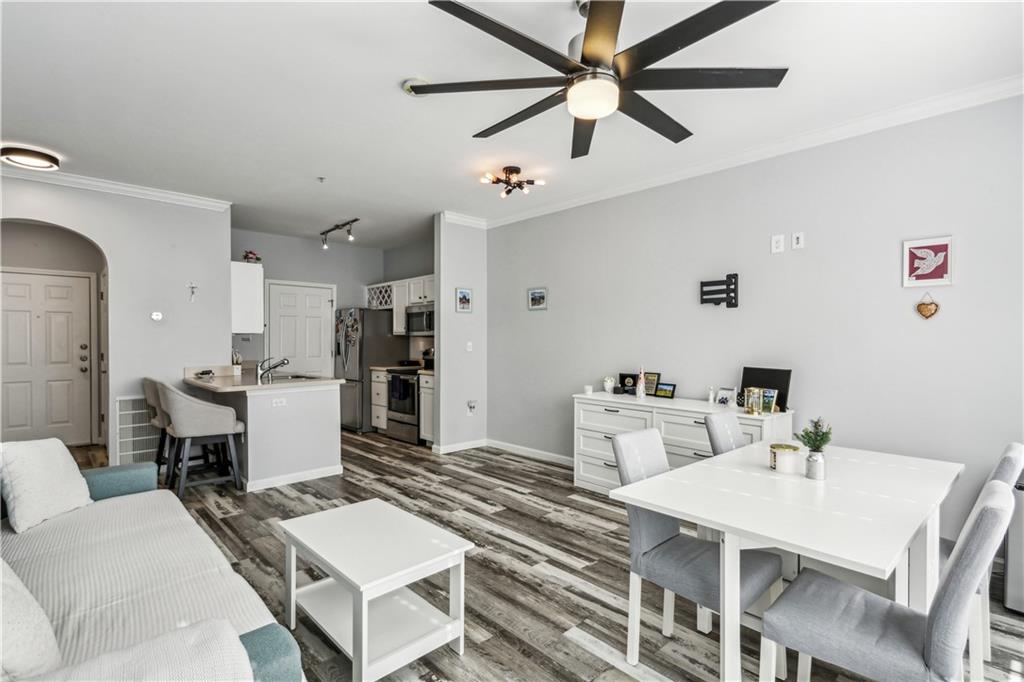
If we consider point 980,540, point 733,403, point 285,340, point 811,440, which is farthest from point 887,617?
point 285,340

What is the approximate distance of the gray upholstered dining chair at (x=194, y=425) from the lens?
393 cm

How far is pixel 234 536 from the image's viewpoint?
10.8ft

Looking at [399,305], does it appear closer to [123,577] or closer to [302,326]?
[302,326]

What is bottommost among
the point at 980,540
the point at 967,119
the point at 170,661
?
the point at 170,661

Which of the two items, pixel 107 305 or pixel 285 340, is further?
pixel 285 340

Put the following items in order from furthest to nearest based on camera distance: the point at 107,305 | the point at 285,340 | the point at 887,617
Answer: the point at 285,340 → the point at 107,305 → the point at 887,617

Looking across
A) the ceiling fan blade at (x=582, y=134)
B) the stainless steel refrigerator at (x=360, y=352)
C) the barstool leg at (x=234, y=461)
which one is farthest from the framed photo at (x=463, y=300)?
the ceiling fan blade at (x=582, y=134)

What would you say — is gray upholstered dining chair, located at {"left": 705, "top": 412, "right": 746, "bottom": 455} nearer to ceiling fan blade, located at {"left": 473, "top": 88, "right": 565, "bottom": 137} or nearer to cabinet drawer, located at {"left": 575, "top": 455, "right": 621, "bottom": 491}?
cabinet drawer, located at {"left": 575, "top": 455, "right": 621, "bottom": 491}

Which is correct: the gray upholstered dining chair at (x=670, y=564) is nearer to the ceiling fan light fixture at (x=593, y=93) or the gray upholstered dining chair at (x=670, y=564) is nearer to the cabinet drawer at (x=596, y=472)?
the ceiling fan light fixture at (x=593, y=93)

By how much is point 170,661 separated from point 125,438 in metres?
4.71

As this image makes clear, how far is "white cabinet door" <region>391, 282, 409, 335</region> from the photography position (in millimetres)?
6979

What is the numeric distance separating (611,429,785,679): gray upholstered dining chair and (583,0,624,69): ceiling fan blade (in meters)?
1.55

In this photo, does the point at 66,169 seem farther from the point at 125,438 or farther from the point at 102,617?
the point at 102,617

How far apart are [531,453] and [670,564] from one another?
11.9 ft
